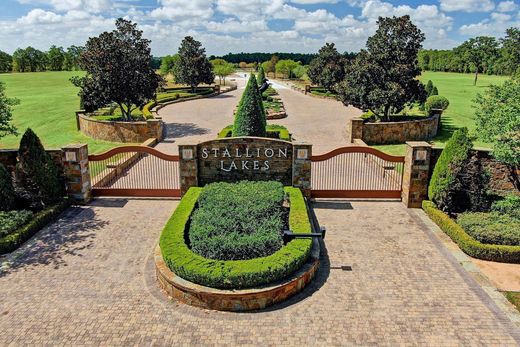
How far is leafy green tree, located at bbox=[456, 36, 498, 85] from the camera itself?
191 feet

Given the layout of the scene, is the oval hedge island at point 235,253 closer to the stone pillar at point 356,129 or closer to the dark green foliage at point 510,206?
the dark green foliage at point 510,206

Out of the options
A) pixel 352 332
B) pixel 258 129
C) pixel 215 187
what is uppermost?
pixel 258 129

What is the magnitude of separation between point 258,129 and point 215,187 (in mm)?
4420

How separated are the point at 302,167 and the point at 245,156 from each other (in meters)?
1.70

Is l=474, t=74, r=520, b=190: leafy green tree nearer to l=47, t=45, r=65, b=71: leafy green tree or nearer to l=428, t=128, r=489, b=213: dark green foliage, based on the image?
l=428, t=128, r=489, b=213: dark green foliage

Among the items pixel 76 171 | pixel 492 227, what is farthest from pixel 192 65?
pixel 492 227

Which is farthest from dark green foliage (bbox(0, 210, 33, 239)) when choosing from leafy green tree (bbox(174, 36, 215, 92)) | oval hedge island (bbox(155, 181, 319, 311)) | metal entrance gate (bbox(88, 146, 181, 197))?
leafy green tree (bbox(174, 36, 215, 92))

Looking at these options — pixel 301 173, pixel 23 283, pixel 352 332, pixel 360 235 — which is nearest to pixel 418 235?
pixel 360 235

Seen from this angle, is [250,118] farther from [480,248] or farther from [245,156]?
[480,248]

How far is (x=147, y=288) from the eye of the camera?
8.01m

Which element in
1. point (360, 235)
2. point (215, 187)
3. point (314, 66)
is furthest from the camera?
point (314, 66)

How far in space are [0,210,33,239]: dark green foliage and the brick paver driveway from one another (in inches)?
21.5

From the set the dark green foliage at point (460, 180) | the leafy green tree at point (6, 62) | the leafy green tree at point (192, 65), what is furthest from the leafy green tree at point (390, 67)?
the leafy green tree at point (6, 62)

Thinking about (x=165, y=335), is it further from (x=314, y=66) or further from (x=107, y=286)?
(x=314, y=66)
